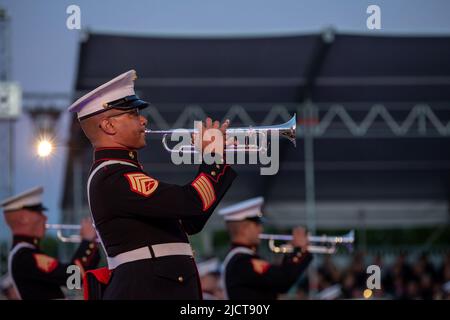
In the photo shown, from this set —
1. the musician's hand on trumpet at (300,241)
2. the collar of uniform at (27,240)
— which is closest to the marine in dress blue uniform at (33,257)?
the collar of uniform at (27,240)

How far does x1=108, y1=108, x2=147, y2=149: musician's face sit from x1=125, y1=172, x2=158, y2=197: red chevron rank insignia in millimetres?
154

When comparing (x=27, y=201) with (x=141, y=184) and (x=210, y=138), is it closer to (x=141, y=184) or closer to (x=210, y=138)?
(x=141, y=184)

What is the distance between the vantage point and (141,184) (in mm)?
3678

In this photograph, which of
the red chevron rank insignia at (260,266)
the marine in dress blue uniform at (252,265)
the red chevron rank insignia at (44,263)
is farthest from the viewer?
the red chevron rank insignia at (260,266)

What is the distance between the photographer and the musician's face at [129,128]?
382 cm

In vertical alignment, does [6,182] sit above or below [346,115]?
below

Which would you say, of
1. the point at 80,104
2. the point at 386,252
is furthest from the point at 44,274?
the point at 386,252

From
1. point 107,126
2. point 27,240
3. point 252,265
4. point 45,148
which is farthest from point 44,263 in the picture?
point 107,126

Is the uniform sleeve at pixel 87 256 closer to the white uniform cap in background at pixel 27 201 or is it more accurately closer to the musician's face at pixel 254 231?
the white uniform cap in background at pixel 27 201

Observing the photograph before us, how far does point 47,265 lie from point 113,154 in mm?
2319

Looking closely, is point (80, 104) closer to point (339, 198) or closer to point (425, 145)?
point (425, 145)

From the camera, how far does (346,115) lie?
10.9m

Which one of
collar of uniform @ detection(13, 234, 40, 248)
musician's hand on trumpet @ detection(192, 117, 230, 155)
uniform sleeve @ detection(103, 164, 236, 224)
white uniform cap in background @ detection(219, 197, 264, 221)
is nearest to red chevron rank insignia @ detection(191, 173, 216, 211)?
uniform sleeve @ detection(103, 164, 236, 224)

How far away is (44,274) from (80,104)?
229cm
